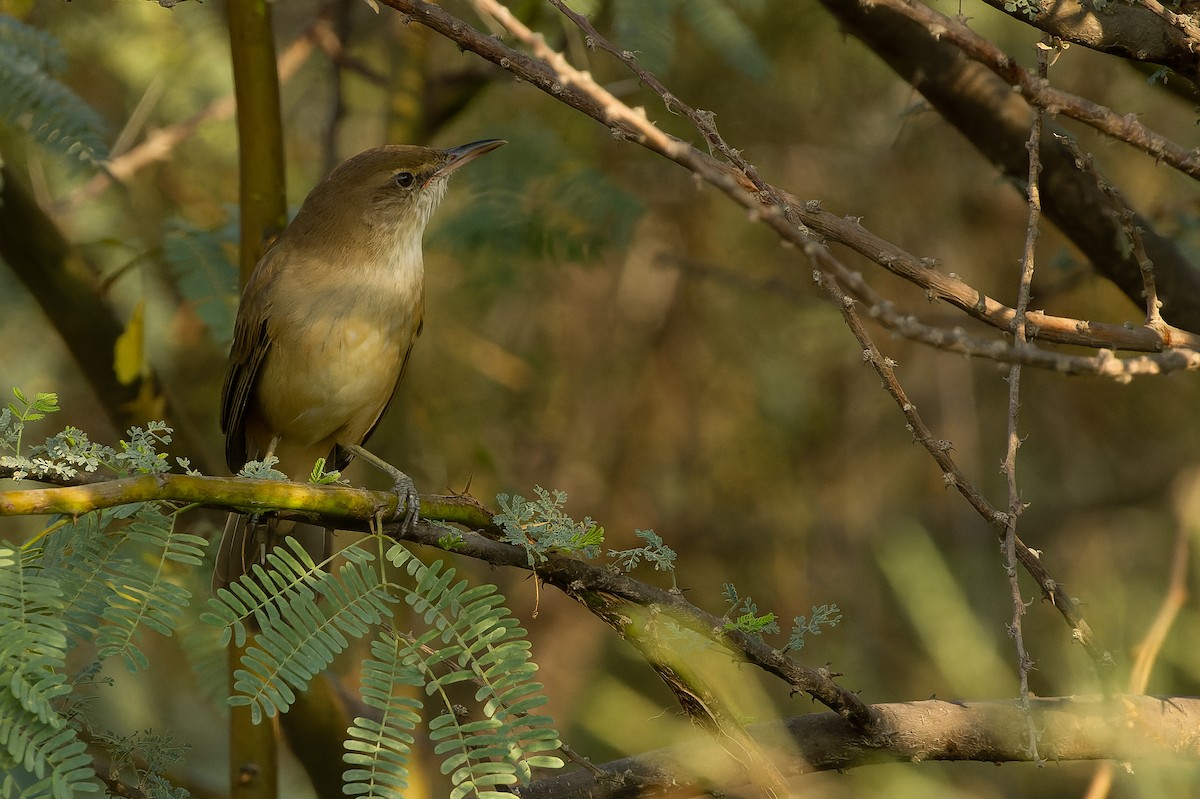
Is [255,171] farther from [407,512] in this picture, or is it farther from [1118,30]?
[1118,30]

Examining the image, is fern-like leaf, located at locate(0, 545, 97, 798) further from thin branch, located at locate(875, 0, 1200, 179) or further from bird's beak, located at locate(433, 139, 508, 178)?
bird's beak, located at locate(433, 139, 508, 178)

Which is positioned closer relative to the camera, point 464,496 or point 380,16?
point 464,496

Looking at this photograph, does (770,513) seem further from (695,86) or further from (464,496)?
(464,496)

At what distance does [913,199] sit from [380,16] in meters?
2.95

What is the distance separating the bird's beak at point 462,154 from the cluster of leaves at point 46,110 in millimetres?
1237

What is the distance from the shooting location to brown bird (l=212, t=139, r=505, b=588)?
14.3 ft

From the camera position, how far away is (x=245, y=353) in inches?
174

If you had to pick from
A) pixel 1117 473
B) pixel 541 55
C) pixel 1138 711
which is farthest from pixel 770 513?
pixel 541 55

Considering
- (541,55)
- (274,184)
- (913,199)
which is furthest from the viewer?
(913,199)

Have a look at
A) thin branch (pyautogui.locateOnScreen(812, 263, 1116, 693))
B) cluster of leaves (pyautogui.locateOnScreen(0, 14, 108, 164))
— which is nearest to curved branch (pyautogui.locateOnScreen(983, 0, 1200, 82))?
thin branch (pyautogui.locateOnScreen(812, 263, 1116, 693))

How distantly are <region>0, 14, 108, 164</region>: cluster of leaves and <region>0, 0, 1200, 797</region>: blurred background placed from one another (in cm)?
130

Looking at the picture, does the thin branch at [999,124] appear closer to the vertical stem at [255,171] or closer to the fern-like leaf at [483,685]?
the vertical stem at [255,171]

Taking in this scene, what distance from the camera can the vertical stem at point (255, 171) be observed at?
3.49 meters

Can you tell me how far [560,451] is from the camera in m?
6.54
